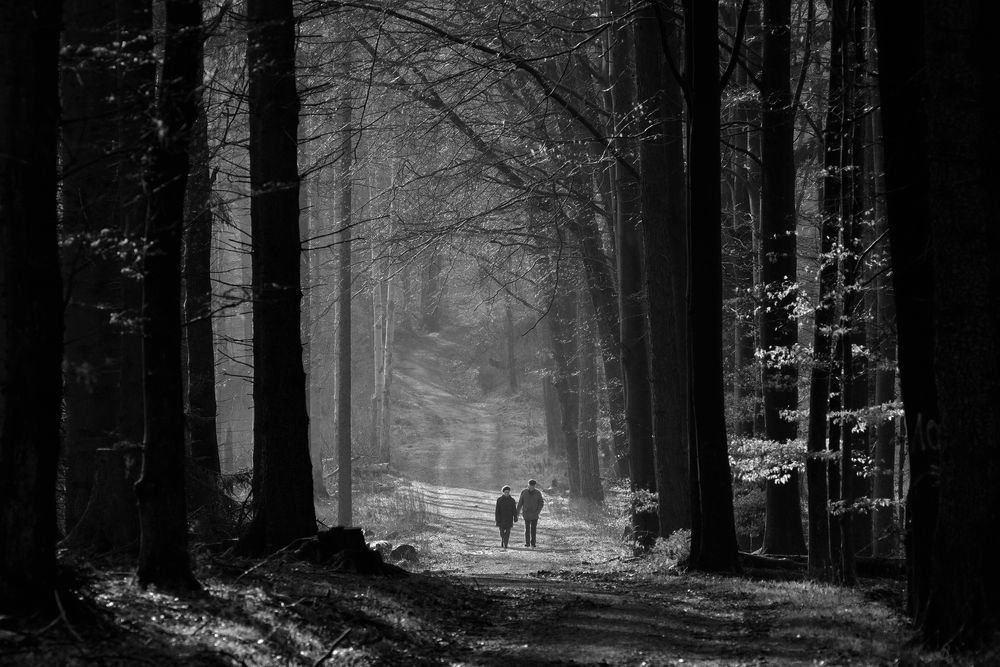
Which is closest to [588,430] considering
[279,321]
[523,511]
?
[523,511]

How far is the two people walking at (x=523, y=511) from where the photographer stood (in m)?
28.2

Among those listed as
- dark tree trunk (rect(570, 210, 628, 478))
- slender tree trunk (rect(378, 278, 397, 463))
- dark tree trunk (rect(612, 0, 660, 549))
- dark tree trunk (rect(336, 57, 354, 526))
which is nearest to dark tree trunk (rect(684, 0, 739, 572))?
dark tree trunk (rect(612, 0, 660, 549))

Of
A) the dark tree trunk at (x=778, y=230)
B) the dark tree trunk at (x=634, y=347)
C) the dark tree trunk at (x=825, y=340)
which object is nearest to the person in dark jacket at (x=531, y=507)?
the dark tree trunk at (x=634, y=347)

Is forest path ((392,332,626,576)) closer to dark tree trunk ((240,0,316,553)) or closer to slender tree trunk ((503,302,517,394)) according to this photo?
slender tree trunk ((503,302,517,394))

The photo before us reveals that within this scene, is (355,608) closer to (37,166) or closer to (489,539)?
(37,166)

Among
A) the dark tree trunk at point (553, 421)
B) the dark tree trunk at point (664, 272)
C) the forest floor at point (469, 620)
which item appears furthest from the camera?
the dark tree trunk at point (553, 421)

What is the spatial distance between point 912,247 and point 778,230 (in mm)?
6923

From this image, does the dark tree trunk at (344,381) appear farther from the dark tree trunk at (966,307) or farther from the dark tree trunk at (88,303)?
the dark tree trunk at (966,307)

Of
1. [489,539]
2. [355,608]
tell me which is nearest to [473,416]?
[489,539]

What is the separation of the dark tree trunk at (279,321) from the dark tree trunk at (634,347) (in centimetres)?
1022

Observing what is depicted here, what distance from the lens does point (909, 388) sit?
822cm

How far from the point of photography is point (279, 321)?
11.8m

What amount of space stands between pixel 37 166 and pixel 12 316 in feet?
3.06

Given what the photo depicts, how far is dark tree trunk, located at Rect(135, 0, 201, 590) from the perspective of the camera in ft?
26.7
